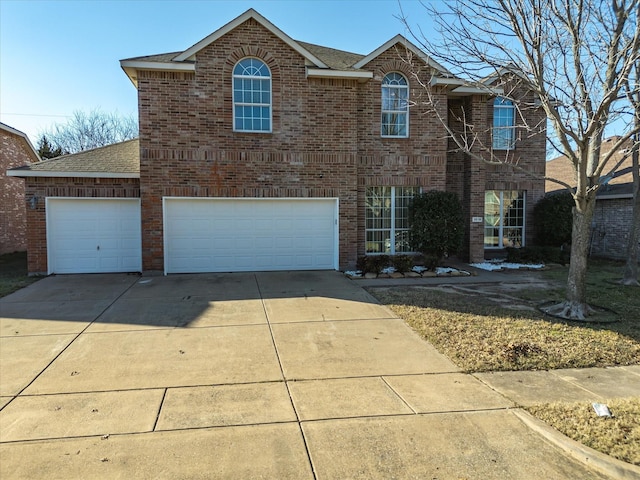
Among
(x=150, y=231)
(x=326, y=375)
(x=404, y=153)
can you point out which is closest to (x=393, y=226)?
(x=404, y=153)

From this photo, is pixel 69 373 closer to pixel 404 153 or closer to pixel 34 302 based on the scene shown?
pixel 34 302

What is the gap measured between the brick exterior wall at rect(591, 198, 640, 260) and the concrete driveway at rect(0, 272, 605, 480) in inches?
535

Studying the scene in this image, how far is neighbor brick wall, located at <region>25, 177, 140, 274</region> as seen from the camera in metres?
12.0

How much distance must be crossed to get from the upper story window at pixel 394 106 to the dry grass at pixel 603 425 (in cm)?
1028

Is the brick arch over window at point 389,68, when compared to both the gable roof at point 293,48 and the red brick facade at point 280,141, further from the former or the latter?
the gable roof at point 293,48

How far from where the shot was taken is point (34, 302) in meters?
8.93

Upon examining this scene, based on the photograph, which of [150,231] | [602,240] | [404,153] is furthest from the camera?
[602,240]

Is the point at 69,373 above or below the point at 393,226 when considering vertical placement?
below

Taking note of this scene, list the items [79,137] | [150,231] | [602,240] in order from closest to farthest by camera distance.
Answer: [150,231] < [602,240] < [79,137]

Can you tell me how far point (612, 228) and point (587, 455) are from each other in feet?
54.4

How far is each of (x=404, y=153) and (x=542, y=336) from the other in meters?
7.95

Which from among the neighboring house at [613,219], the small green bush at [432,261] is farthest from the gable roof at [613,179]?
the small green bush at [432,261]

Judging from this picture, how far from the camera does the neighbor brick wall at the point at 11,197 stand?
18.5m

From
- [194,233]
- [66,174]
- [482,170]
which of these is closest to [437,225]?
[482,170]
